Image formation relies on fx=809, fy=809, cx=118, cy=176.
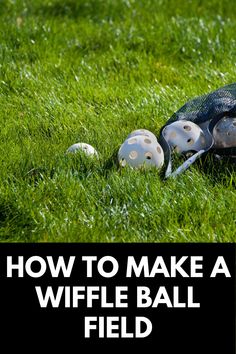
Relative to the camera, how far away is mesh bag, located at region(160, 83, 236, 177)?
16.6 feet

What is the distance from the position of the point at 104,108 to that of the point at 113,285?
244cm

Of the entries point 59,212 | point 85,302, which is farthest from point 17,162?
point 85,302

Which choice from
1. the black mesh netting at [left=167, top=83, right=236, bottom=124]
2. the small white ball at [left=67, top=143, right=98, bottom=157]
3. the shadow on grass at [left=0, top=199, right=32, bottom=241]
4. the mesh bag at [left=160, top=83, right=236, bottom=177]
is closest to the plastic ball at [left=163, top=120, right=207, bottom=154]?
the mesh bag at [left=160, top=83, right=236, bottom=177]

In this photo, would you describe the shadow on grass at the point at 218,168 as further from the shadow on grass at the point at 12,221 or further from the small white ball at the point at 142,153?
the shadow on grass at the point at 12,221

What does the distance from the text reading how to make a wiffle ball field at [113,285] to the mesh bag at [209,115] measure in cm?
92

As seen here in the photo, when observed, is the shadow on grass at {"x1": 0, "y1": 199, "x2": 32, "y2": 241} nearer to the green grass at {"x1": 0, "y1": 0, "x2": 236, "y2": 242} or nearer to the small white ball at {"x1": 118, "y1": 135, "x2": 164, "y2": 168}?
the green grass at {"x1": 0, "y1": 0, "x2": 236, "y2": 242}

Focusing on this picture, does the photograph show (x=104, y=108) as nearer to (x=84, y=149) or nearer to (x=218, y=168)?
(x=84, y=149)

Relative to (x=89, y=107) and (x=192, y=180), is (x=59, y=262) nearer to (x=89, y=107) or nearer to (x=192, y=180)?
(x=192, y=180)

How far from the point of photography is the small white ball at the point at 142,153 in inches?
194

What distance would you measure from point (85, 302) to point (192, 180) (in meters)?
1.26

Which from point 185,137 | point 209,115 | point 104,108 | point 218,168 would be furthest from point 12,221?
point 104,108

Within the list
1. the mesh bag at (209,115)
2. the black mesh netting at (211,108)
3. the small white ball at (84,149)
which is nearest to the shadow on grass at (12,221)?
the small white ball at (84,149)

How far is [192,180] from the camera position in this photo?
4887mm

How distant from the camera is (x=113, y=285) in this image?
400cm
